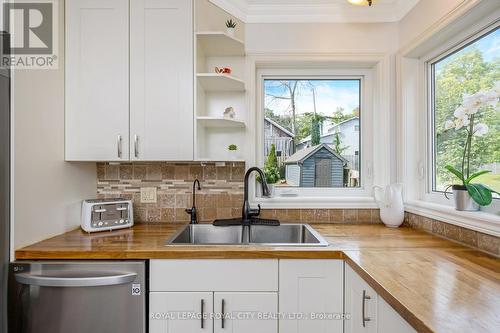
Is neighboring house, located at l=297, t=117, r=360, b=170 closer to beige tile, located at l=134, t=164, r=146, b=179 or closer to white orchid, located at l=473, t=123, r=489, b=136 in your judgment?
white orchid, located at l=473, t=123, r=489, b=136

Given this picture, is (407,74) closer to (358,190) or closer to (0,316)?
(358,190)

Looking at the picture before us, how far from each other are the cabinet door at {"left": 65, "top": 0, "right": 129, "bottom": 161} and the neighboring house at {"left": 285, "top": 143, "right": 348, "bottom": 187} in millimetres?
1146

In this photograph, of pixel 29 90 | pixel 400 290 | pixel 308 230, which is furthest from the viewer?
pixel 308 230

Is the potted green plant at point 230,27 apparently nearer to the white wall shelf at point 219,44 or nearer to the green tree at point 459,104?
the white wall shelf at point 219,44

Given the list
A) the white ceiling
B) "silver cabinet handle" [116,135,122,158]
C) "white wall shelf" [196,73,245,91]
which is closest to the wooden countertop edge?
"white wall shelf" [196,73,245,91]

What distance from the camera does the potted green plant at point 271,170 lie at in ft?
6.79

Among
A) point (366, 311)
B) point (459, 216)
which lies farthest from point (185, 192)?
point (459, 216)

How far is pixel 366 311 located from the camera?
1.11 m

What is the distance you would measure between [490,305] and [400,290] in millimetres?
221

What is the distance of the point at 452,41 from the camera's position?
1.62 m

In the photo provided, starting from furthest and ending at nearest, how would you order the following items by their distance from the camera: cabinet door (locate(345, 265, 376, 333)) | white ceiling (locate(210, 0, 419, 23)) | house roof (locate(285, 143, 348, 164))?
house roof (locate(285, 143, 348, 164)) → white ceiling (locate(210, 0, 419, 23)) → cabinet door (locate(345, 265, 376, 333))

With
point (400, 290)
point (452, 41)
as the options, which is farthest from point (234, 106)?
point (400, 290)

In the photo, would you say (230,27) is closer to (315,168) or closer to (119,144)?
(119,144)

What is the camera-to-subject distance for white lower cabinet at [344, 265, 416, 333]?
906 millimetres
